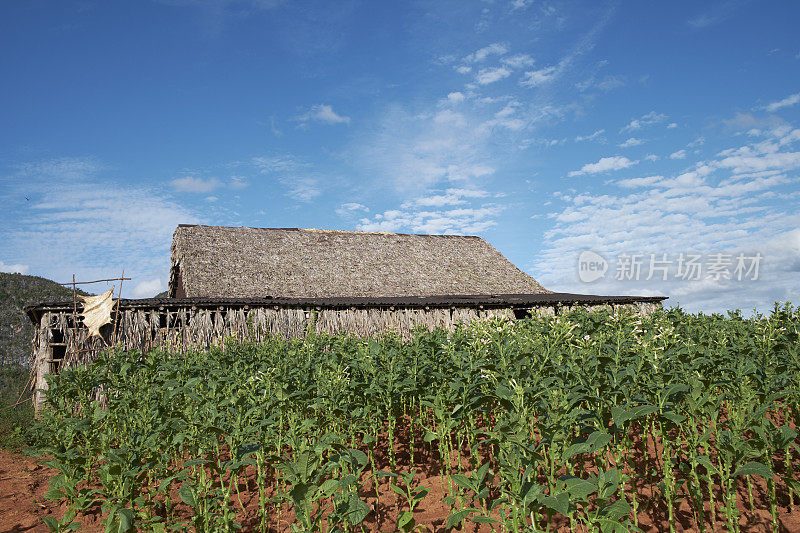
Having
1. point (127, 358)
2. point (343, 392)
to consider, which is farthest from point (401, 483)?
point (127, 358)

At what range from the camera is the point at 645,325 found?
25.4ft

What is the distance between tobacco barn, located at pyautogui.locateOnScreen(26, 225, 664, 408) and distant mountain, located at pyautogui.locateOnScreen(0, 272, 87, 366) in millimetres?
18357

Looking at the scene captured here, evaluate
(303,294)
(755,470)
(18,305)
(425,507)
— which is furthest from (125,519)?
(18,305)

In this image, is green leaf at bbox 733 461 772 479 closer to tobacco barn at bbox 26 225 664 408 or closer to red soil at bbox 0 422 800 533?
red soil at bbox 0 422 800 533

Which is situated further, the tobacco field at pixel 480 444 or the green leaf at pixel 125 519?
the green leaf at pixel 125 519

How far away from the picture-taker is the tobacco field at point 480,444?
3.35 meters

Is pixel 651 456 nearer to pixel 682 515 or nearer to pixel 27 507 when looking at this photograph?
pixel 682 515

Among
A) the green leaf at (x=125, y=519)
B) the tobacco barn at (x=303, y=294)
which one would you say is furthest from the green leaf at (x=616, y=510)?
the tobacco barn at (x=303, y=294)

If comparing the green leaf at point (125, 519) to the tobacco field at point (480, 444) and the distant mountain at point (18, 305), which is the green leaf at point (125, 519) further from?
the distant mountain at point (18, 305)

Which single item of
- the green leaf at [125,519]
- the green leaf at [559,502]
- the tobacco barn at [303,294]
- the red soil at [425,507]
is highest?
the tobacco barn at [303,294]

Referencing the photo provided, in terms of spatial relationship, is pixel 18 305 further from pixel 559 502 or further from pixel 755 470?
pixel 755 470

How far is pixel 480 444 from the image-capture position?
17.7ft

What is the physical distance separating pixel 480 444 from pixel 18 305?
150 ft

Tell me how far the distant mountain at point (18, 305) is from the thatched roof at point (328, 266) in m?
16.9
